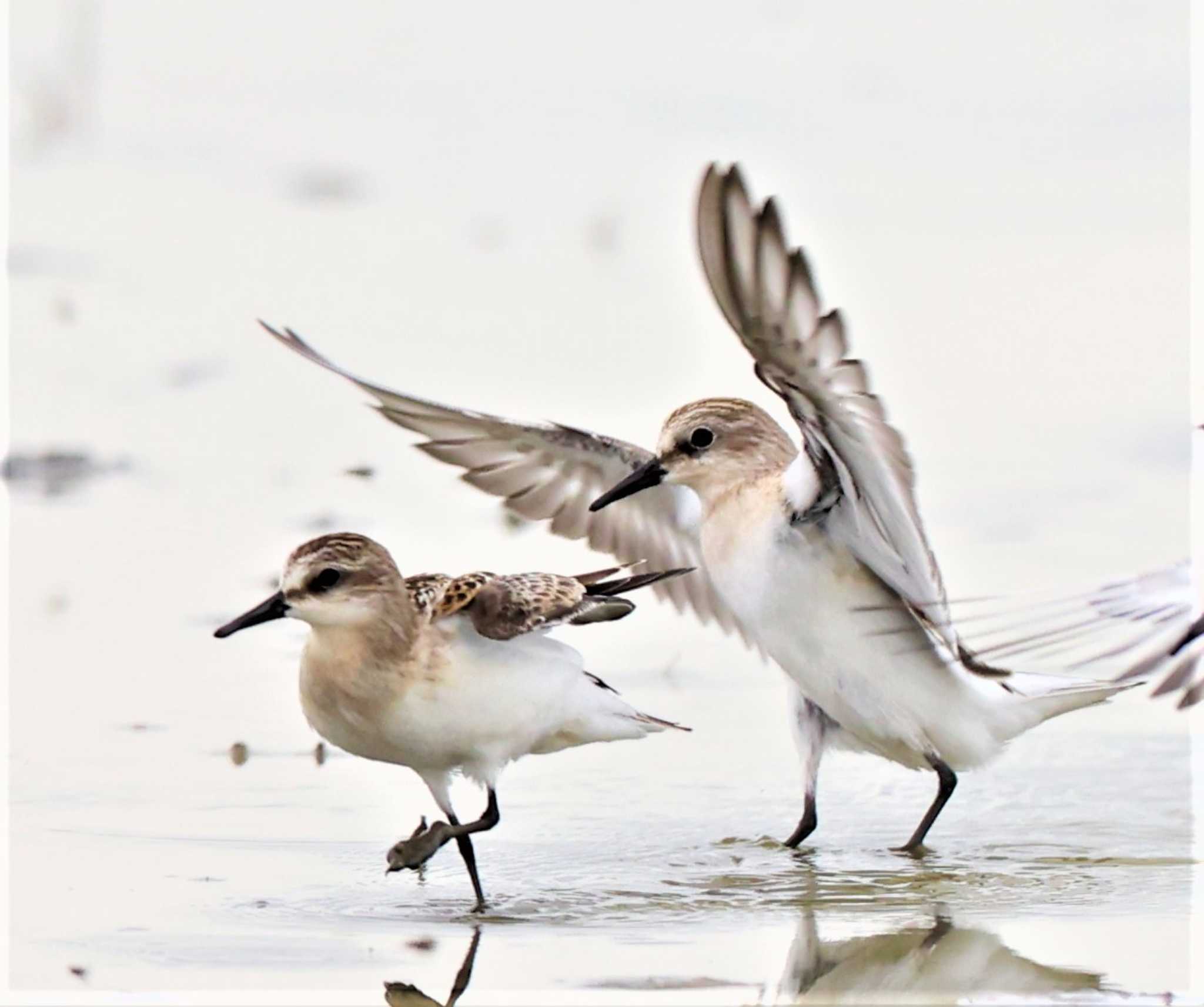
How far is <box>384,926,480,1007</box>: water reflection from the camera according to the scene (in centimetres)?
684

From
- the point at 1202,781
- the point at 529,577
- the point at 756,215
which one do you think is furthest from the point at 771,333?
the point at 1202,781

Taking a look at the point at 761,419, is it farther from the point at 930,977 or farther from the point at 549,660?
the point at 930,977

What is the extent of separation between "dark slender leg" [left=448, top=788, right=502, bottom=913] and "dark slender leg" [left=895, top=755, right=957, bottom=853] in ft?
4.08

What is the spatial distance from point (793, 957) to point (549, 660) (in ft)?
3.97

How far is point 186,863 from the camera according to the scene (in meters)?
7.95

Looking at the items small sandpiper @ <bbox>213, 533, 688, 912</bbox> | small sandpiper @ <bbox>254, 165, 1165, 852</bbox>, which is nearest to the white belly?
small sandpiper @ <bbox>254, 165, 1165, 852</bbox>

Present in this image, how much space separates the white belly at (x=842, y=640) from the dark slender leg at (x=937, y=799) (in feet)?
0.13

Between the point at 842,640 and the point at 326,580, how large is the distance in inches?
57.5

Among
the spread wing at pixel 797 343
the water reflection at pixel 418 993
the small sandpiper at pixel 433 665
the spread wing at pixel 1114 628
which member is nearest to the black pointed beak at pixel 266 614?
the small sandpiper at pixel 433 665

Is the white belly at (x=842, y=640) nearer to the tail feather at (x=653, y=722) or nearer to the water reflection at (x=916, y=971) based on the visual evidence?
the tail feather at (x=653, y=722)

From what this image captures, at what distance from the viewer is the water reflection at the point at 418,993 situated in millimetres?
6840

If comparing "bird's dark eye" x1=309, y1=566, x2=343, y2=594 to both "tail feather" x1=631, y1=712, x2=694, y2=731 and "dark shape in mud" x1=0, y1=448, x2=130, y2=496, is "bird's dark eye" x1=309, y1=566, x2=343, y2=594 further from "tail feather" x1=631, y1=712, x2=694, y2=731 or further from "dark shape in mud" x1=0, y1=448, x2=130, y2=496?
"dark shape in mud" x1=0, y1=448, x2=130, y2=496

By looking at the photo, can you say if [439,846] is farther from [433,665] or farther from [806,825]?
[806,825]

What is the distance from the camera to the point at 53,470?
1117cm
